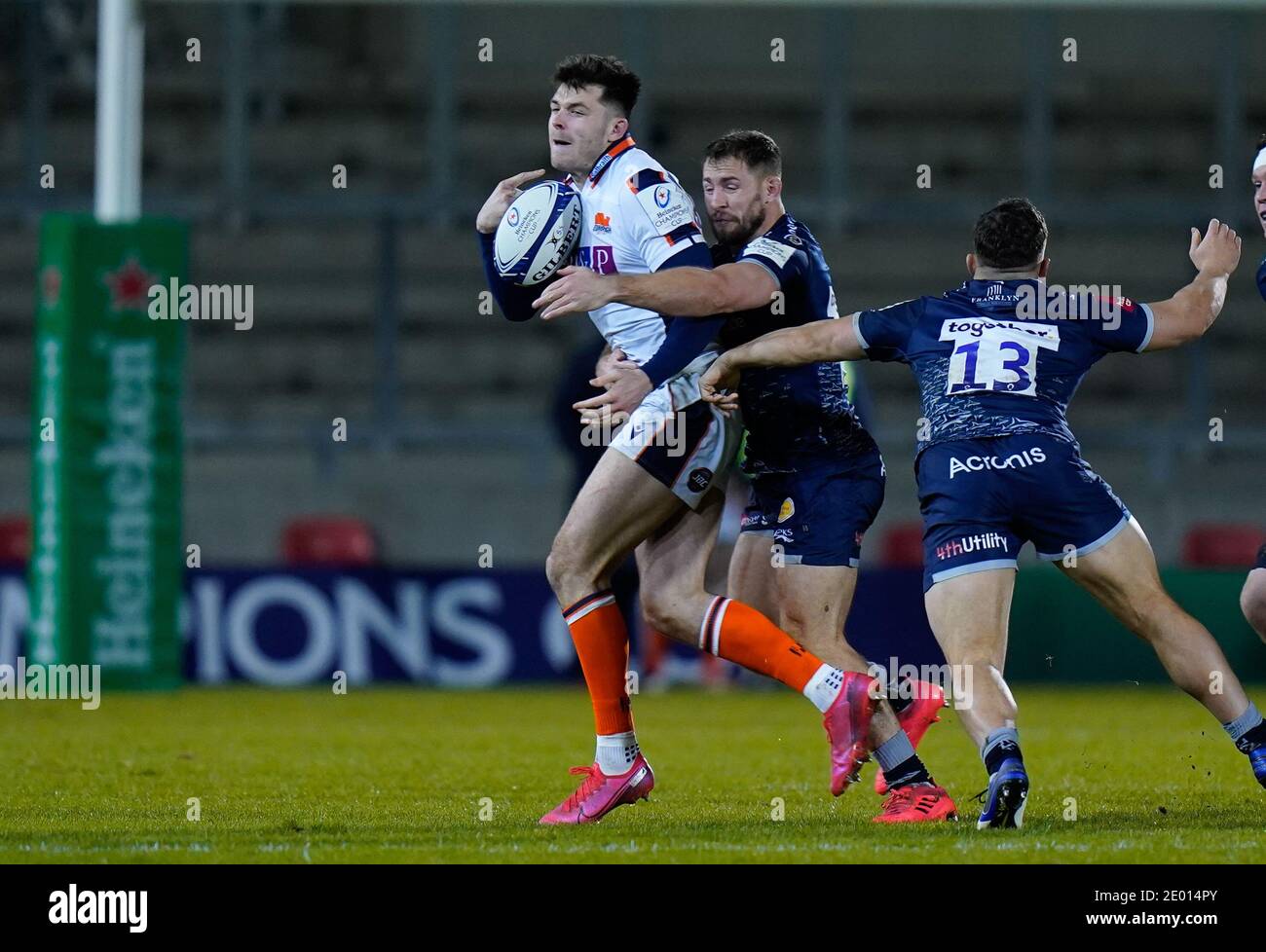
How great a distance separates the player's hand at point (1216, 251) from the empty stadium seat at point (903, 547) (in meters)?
9.05

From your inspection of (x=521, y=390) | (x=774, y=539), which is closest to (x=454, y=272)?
(x=521, y=390)

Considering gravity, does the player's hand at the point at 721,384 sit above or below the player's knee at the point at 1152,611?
above

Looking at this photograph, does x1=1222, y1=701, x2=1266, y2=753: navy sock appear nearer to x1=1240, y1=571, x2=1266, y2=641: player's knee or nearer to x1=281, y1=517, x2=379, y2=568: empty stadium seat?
x1=1240, y1=571, x2=1266, y2=641: player's knee

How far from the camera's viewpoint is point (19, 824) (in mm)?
5945

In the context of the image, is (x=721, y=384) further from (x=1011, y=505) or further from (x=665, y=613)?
(x=1011, y=505)

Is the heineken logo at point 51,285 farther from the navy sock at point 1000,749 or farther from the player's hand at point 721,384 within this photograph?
the navy sock at point 1000,749

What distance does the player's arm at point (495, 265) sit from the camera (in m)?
6.48

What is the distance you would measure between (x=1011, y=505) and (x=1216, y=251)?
1.25 m

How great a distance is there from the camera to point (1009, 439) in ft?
19.9

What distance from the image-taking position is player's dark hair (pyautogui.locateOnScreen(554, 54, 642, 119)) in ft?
21.1

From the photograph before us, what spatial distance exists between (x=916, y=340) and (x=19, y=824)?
3.23 meters
